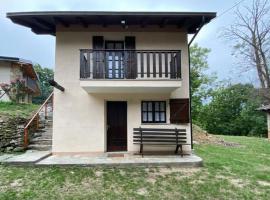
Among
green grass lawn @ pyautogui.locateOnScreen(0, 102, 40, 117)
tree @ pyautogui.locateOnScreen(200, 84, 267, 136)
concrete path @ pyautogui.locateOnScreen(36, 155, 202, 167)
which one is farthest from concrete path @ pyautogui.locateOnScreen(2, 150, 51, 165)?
tree @ pyautogui.locateOnScreen(200, 84, 267, 136)

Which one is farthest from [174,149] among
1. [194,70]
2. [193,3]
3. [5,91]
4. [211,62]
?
[211,62]

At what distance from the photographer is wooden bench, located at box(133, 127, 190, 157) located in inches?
352

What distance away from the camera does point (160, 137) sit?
29.4ft

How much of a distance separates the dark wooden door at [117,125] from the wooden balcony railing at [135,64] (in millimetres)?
1193

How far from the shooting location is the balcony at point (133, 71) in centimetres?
850

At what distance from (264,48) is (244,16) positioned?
3288mm

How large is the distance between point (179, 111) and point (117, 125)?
93.3 inches

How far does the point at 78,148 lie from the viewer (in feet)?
30.6

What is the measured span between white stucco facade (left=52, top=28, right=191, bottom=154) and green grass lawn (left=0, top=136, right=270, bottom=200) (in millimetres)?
1935

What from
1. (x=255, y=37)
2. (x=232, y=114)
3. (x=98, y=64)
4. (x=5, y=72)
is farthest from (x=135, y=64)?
(x=232, y=114)

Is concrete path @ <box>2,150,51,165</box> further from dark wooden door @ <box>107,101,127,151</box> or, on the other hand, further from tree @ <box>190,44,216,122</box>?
tree @ <box>190,44,216,122</box>

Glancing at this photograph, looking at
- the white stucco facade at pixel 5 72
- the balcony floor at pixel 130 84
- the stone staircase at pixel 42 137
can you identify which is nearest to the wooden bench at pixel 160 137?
the balcony floor at pixel 130 84

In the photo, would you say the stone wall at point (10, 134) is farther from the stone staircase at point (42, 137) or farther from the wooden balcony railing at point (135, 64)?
the wooden balcony railing at point (135, 64)

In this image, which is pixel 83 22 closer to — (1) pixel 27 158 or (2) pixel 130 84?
(2) pixel 130 84
